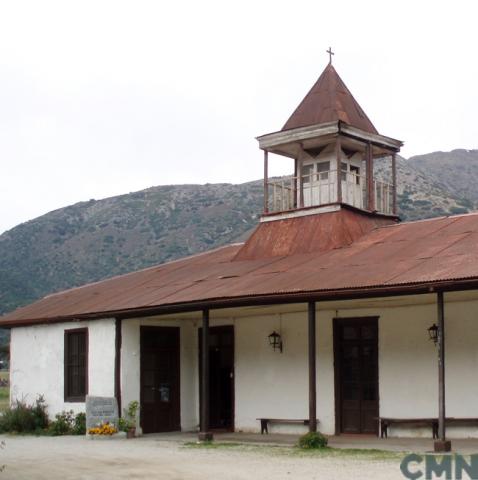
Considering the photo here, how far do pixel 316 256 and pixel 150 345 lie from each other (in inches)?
164

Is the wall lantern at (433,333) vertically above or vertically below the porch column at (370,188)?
below

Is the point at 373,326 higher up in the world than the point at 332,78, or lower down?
lower down

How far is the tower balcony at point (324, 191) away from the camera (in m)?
22.3

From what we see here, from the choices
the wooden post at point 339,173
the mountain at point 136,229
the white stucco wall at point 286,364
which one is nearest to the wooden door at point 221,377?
the white stucco wall at point 286,364

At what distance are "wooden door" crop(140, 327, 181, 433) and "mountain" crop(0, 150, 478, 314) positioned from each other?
150 ft

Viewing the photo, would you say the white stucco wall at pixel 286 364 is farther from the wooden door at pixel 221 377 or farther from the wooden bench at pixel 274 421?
the wooden door at pixel 221 377

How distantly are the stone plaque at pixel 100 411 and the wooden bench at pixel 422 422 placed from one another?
18.2 ft

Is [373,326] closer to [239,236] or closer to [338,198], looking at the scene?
[338,198]

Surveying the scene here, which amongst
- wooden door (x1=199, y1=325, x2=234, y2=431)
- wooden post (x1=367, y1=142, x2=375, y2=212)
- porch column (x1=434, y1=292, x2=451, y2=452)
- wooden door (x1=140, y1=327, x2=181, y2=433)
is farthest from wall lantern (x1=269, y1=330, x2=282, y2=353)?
porch column (x1=434, y1=292, x2=451, y2=452)

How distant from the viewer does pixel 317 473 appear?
12.1 m

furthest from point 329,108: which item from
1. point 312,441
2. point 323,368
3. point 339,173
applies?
point 312,441

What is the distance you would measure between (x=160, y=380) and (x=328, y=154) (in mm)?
6508

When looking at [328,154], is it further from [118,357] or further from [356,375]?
[118,357]

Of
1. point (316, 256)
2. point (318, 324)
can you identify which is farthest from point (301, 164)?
point (318, 324)
